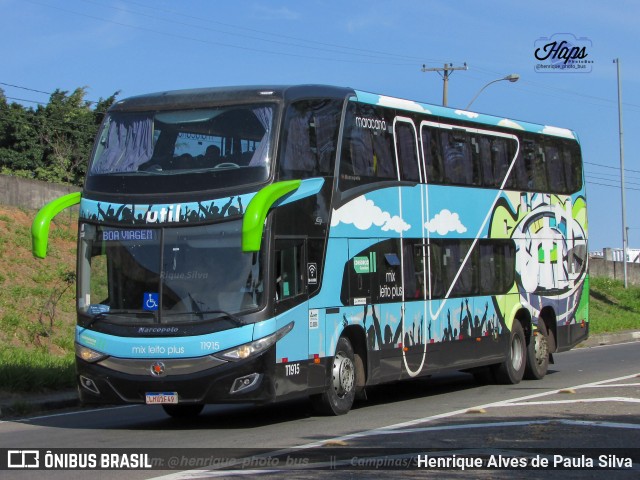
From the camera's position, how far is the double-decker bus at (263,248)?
41.7ft

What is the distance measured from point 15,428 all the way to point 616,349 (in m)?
18.5

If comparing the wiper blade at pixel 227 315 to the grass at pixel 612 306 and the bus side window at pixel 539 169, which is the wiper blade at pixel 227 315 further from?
the grass at pixel 612 306

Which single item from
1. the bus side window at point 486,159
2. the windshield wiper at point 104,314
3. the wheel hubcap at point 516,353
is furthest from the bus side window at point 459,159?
the windshield wiper at point 104,314

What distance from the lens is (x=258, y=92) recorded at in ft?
44.2

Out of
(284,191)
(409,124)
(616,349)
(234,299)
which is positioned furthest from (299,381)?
(616,349)

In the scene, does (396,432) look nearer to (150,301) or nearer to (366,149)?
(150,301)

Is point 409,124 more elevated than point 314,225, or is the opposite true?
point 409,124

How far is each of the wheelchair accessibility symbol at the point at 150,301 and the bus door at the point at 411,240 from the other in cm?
434

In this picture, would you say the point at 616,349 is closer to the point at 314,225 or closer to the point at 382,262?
the point at 382,262

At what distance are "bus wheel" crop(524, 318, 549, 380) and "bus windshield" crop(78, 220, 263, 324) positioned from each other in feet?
27.6

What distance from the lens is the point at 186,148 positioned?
13352mm

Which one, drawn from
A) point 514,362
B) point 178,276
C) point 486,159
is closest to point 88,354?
point 178,276

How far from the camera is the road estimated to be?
9523 millimetres

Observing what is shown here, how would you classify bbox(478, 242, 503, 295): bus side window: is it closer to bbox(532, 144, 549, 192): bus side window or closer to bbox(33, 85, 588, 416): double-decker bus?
bbox(33, 85, 588, 416): double-decker bus
